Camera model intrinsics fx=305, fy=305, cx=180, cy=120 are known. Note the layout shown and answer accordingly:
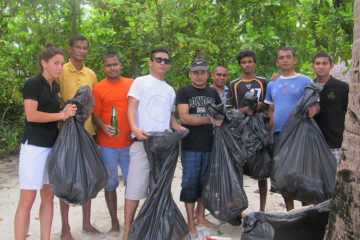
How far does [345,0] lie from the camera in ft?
17.3

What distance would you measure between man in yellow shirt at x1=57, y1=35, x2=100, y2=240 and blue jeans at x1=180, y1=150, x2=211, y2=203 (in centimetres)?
102

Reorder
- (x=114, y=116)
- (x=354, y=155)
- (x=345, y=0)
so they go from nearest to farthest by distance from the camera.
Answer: (x=354, y=155)
(x=114, y=116)
(x=345, y=0)

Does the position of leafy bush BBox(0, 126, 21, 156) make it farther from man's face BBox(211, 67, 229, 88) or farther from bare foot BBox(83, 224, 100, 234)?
man's face BBox(211, 67, 229, 88)

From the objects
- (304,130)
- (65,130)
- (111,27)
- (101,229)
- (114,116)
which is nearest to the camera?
(65,130)

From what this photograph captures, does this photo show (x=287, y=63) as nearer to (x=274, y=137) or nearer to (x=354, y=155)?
(x=274, y=137)

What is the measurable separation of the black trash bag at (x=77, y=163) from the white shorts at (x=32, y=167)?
9 cm

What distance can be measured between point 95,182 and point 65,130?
20.3 inches

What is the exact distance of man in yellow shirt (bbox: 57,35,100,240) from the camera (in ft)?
10.0

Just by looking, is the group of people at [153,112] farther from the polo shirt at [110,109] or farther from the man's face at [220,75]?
the man's face at [220,75]

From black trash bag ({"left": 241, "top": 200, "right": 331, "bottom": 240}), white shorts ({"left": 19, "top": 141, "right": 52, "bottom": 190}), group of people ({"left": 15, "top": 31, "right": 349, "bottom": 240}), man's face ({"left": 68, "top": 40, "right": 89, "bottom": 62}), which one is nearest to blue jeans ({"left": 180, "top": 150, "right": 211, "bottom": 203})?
group of people ({"left": 15, "top": 31, "right": 349, "bottom": 240})

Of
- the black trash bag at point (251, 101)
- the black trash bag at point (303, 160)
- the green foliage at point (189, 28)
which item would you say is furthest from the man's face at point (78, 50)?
the black trash bag at point (303, 160)

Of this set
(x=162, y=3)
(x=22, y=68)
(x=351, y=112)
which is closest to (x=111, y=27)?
(x=162, y=3)

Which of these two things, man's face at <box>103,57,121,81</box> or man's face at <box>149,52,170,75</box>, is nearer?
man's face at <box>149,52,170,75</box>

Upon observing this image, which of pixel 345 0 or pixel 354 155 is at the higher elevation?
pixel 345 0
